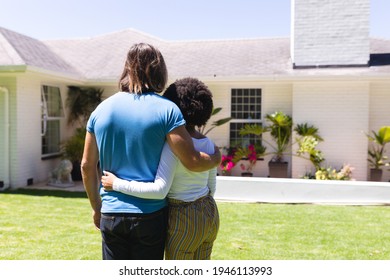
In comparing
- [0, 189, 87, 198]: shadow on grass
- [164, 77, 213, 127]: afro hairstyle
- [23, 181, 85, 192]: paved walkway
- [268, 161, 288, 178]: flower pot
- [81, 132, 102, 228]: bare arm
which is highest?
[164, 77, 213, 127]: afro hairstyle

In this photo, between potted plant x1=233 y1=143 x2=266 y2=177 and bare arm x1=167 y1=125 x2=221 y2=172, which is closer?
bare arm x1=167 y1=125 x2=221 y2=172

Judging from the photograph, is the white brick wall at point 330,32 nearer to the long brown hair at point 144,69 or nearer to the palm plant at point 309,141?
the palm plant at point 309,141

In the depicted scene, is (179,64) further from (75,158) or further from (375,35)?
(375,35)

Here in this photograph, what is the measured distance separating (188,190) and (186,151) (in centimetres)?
31

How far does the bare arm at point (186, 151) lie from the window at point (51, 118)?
10.1 metres

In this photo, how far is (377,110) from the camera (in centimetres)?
1148

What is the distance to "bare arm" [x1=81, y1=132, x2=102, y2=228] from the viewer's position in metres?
2.42

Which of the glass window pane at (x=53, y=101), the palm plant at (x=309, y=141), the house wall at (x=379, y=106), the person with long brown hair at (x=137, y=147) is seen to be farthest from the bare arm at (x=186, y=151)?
the house wall at (x=379, y=106)

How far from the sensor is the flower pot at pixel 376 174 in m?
10.8

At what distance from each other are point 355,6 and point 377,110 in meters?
3.17

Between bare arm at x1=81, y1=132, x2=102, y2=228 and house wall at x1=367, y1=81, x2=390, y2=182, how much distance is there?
1057cm

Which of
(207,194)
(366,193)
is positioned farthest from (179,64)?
(207,194)

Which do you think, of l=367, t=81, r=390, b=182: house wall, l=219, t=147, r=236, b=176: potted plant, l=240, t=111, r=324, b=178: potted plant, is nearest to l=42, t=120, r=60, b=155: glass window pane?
l=219, t=147, r=236, b=176: potted plant

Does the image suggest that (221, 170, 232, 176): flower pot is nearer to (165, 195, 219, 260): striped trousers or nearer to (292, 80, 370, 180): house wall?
(292, 80, 370, 180): house wall
